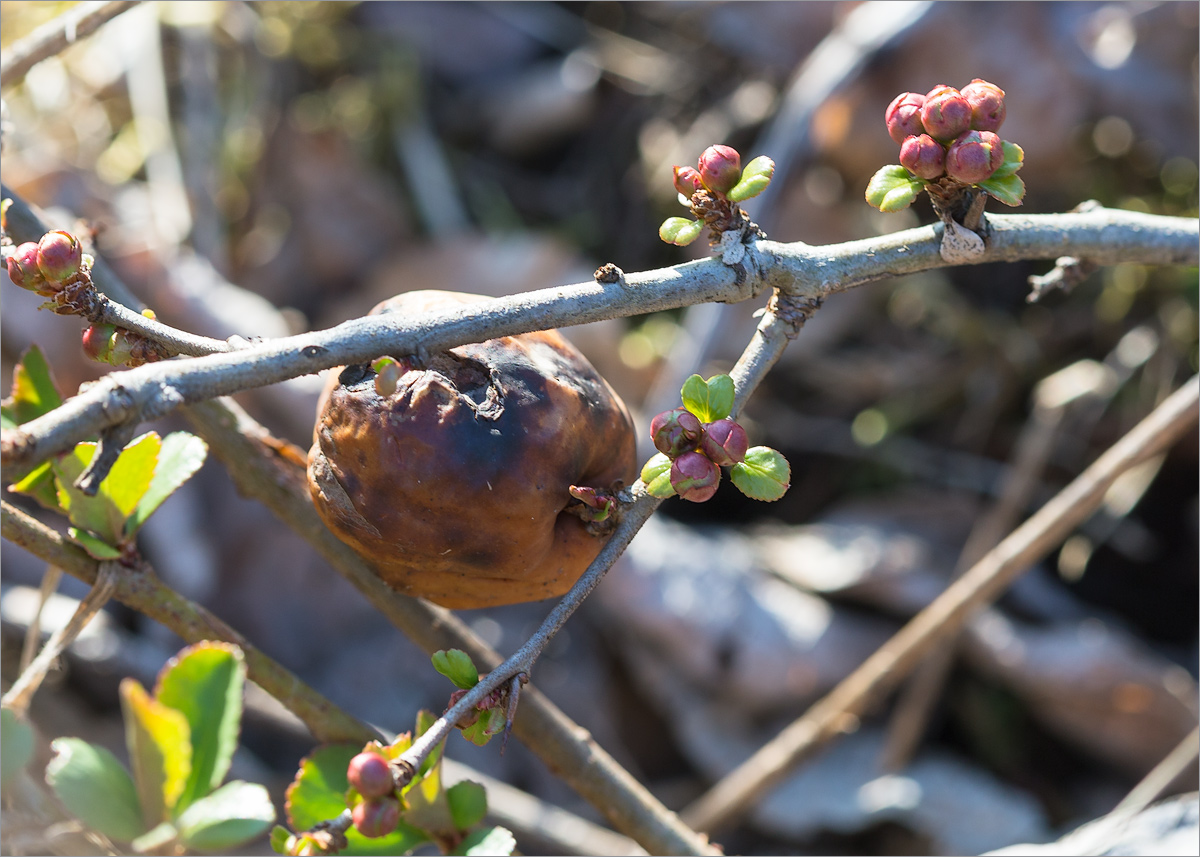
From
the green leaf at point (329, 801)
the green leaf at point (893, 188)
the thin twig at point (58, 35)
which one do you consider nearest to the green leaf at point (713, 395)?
the green leaf at point (893, 188)

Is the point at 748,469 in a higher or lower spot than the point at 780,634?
lower

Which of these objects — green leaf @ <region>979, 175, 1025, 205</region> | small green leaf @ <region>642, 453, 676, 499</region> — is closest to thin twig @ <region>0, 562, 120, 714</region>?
small green leaf @ <region>642, 453, 676, 499</region>

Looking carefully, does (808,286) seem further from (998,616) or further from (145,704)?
(998,616)

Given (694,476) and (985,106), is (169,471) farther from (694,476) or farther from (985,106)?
(985,106)

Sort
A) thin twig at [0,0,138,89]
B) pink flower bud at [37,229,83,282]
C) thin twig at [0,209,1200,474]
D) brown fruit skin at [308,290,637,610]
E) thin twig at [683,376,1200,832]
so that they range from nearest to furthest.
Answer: thin twig at [0,209,1200,474], pink flower bud at [37,229,83,282], brown fruit skin at [308,290,637,610], thin twig at [0,0,138,89], thin twig at [683,376,1200,832]

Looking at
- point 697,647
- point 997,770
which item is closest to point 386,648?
point 697,647

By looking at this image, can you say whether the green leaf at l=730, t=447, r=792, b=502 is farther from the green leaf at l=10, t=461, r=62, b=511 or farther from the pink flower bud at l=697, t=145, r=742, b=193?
the green leaf at l=10, t=461, r=62, b=511
